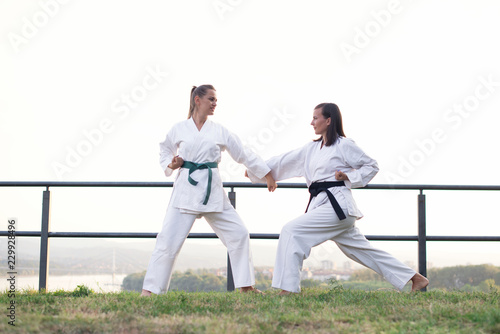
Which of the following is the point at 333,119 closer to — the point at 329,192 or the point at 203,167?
the point at 329,192

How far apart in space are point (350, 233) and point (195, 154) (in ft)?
4.53

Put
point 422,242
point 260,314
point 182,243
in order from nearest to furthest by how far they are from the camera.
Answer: point 260,314
point 182,243
point 422,242

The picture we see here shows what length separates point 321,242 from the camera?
163 inches

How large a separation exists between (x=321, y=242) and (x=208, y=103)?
1429 millimetres

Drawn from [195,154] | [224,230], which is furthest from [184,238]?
[195,154]

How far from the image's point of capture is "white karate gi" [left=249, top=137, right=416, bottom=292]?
13.3 feet

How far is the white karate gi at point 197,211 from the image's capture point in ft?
13.9

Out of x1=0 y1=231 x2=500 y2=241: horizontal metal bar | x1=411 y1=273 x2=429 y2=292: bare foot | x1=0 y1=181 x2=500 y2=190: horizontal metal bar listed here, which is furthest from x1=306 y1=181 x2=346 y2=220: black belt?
x1=411 y1=273 x2=429 y2=292: bare foot

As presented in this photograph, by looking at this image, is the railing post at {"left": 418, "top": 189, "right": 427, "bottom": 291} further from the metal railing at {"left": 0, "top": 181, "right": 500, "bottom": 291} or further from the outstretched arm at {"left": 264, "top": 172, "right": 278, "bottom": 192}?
the outstretched arm at {"left": 264, "top": 172, "right": 278, "bottom": 192}

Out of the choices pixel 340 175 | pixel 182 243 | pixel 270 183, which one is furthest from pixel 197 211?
pixel 340 175

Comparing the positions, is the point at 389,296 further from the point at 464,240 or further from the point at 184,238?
the point at 184,238

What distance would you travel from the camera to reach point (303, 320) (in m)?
2.97

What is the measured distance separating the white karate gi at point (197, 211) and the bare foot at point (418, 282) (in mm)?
1327

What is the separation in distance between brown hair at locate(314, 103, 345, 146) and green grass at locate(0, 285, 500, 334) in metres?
1.25
